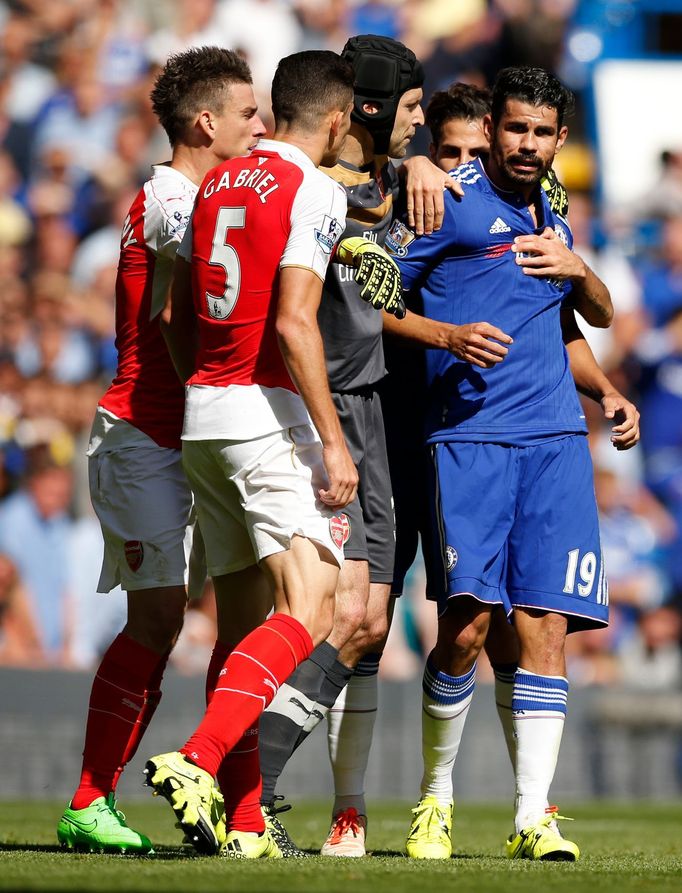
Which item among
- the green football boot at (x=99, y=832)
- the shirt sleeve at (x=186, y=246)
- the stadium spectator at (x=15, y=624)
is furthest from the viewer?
the stadium spectator at (x=15, y=624)

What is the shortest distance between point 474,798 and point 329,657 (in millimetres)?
6356

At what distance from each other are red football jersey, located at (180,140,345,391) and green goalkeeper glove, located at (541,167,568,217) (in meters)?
1.30

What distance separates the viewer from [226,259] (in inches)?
182

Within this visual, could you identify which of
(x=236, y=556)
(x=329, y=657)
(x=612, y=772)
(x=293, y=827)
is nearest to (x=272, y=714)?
(x=329, y=657)

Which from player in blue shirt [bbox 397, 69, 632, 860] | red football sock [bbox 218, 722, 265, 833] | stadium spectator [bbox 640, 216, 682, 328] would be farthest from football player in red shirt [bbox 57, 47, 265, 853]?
stadium spectator [bbox 640, 216, 682, 328]

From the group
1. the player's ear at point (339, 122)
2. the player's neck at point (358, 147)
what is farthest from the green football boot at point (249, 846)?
the player's neck at point (358, 147)

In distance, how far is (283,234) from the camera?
4.57 metres

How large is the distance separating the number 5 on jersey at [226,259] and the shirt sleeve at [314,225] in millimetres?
176

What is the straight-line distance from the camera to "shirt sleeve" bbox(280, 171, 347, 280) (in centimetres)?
449

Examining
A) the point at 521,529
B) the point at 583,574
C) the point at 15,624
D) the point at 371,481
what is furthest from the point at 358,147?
the point at 15,624

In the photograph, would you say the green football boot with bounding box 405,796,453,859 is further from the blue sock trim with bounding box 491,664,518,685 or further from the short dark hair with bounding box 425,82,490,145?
the short dark hair with bounding box 425,82,490,145

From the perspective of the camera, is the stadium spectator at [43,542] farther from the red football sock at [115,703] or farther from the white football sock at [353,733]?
the red football sock at [115,703]

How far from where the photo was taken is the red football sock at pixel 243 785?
473 cm

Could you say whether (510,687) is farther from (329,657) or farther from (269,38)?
(269,38)
